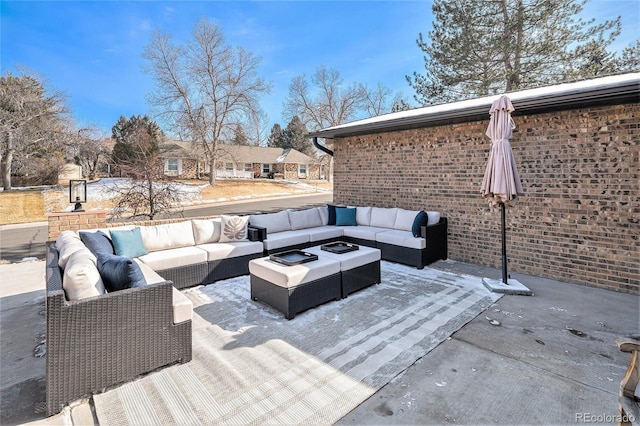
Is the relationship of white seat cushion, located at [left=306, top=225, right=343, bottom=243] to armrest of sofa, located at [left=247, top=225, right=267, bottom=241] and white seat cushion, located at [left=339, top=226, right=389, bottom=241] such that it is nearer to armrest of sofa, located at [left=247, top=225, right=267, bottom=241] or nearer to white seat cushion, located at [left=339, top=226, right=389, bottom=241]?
white seat cushion, located at [left=339, top=226, right=389, bottom=241]

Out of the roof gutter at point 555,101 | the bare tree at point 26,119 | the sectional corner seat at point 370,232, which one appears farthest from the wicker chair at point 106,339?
the bare tree at point 26,119

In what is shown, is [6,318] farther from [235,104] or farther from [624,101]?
[235,104]

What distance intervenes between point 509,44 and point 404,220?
466 inches

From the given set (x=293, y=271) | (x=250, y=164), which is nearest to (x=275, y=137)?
(x=250, y=164)

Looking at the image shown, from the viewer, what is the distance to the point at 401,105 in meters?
27.5

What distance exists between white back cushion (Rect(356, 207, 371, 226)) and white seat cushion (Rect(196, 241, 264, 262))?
2834 mm

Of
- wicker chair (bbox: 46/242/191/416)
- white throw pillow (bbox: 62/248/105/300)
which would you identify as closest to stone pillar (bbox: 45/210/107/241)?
wicker chair (bbox: 46/242/191/416)

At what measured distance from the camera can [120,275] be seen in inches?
113

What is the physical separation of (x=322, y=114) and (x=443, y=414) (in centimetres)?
2954

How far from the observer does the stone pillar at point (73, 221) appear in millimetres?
5176

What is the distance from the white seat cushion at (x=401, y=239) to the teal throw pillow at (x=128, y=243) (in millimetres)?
4405

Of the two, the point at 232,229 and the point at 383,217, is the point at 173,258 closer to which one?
the point at 232,229

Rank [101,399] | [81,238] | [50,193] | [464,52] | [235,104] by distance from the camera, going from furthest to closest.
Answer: [235,104], [50,193], [464,52], [81,238], [101,399]

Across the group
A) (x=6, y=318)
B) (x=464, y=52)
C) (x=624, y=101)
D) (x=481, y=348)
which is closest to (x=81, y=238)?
(x=6, y=318)
